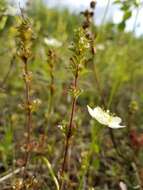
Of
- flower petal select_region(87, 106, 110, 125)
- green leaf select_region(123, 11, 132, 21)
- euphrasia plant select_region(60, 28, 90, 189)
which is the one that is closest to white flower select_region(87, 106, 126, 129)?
flower petal select_region(87, 106, 110, 125)

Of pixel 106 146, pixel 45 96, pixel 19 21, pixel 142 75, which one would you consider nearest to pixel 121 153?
pixel 106 146

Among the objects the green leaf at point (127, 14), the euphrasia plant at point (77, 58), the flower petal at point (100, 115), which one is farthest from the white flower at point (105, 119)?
the green leaf at point (127, 14)

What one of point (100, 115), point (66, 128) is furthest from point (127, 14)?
point (66, 128)

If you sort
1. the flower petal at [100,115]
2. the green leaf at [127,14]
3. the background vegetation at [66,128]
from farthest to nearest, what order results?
the green leaf at [127,14] < the background vegetation at [66,128] < the flower petal at [100,115]

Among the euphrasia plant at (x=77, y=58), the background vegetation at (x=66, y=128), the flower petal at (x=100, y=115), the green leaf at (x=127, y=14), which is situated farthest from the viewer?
the green leaf at (x=127, y=14)

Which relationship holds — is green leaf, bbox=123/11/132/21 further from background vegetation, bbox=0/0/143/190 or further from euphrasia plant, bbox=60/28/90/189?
euphrasia plant, bbox=60/28/90/189

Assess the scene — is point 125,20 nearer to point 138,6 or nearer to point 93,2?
point 138,6

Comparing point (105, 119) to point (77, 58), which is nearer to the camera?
point (77, 58)

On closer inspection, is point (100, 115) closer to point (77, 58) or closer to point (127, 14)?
point (77, 58)

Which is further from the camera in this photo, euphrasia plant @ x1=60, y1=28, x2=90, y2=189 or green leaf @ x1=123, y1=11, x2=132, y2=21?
green leaf @ x1=123, y1=11, x2=132, y2=21

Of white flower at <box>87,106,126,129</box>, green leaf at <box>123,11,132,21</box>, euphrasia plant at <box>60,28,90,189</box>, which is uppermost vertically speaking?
green leaf at <box>123,11,132,21</box>

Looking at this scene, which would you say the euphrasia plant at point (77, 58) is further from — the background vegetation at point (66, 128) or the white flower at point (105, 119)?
the white flower at point (105, 119)
